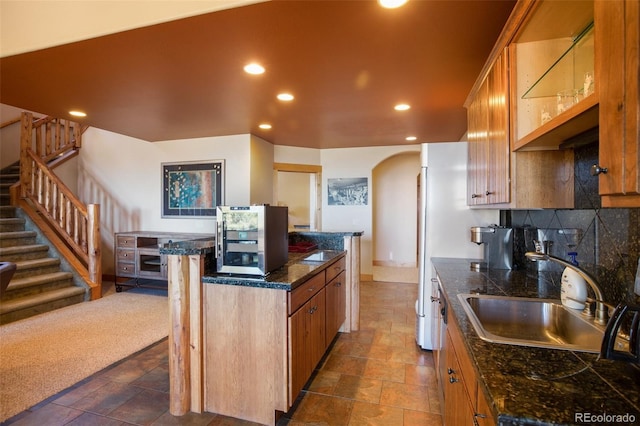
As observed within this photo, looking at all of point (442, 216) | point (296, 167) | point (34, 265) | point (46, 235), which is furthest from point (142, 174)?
point (442, 216)

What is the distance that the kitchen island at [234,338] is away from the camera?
75.5 inches

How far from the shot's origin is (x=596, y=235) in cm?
147

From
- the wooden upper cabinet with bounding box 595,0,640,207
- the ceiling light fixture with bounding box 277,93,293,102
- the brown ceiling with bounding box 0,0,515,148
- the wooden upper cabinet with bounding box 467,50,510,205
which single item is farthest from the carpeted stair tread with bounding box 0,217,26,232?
the wooden upper cabinet with bounding box 595,0,640,207

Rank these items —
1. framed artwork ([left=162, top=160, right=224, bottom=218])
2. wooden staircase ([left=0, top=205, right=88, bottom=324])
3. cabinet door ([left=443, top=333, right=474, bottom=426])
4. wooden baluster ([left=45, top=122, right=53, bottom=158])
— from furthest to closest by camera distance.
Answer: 1. wooden baluster ([left=45, top=122, right=53, bottom=158])
2. framed artwork ([left=162, top=160, right=224, bottom=218])
3. wooden staircase ([left=0, top=205, right=88, bottom=324])
4. cabinet door ([left=443, top=333, right=474, bottom=426])

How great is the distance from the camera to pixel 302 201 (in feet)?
28.7

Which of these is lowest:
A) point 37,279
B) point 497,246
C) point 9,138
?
point 37,279

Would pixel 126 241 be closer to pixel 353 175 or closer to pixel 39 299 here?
pixel 39 299

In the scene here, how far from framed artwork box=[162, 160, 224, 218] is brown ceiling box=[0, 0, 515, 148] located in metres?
0.97

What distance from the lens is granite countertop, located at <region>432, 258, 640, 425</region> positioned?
2.36 ft

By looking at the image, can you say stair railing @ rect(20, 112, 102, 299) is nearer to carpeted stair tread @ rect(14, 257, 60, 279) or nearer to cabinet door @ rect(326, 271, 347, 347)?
carpeted stair tread @ rect(14, 257, 60, 279)

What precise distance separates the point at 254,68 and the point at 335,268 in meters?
1.88

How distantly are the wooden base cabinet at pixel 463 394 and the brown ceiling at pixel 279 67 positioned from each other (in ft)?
5.68

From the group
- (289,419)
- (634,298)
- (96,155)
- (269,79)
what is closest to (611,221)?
(634,298)

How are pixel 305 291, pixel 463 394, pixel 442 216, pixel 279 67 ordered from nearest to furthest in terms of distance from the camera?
pixel 463 394, pixel 305 291, pixel 279 67, pixel 442 216
